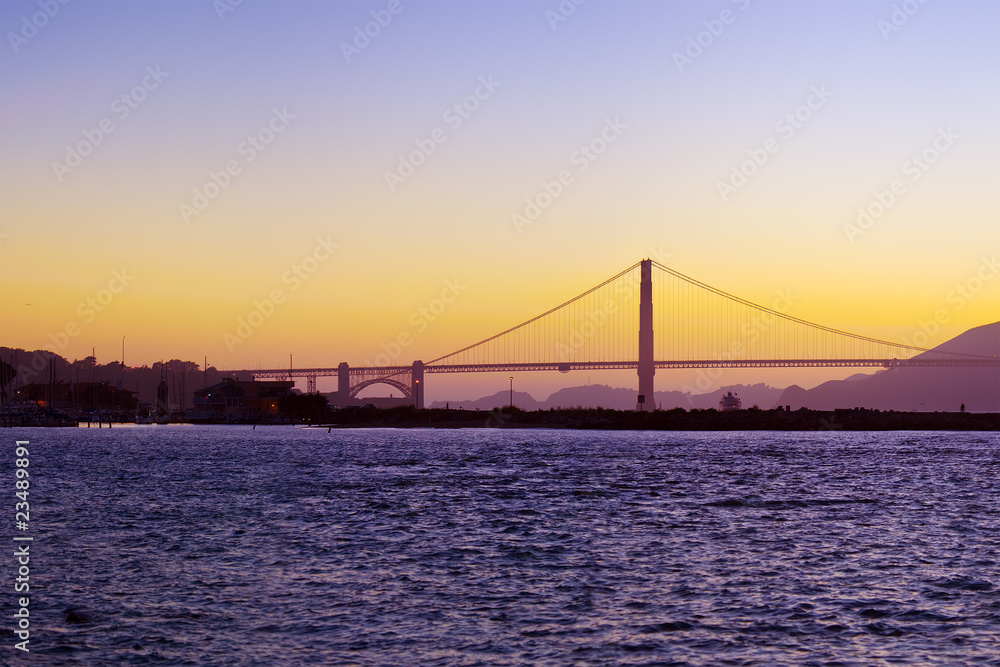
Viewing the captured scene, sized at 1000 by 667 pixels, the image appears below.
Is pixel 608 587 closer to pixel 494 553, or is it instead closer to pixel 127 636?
pixel 494 553

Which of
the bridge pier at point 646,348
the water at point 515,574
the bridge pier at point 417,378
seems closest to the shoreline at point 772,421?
the bridge pier at point 646,348

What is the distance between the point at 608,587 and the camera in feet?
71.0

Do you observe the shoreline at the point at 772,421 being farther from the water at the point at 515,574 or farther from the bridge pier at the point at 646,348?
the water at the point at 515,574

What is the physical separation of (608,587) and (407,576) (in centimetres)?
482

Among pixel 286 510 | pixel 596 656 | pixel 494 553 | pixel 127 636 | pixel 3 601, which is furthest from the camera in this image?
pixel 286 510

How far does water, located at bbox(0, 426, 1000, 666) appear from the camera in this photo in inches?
650

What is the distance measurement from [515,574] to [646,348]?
130453mm

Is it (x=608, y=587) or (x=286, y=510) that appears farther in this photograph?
(x=286, y=510)

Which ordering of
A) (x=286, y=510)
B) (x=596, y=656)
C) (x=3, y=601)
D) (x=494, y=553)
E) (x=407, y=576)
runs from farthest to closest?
(x=286, y=510), (x=494, y=553), (x=407, y=576), (x=3, y=601), (x=596, y=656)

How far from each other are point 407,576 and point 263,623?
5460 millimetres

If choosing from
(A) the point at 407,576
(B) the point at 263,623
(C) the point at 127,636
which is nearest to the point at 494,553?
(A) the point at 407,576

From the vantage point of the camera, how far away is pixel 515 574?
922 inches

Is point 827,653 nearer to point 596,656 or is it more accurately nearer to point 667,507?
point 596,656

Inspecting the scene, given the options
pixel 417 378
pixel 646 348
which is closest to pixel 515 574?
pixel 646 348
